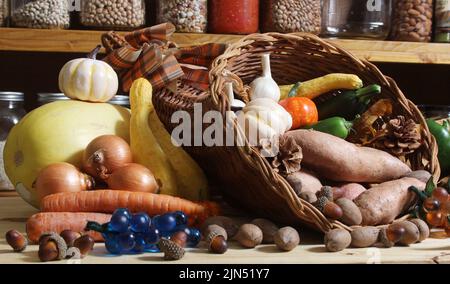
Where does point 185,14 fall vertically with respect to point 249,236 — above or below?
above

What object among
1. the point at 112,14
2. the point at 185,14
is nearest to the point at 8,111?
the point at 112,14

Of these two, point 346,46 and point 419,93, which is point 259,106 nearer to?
point 346,46

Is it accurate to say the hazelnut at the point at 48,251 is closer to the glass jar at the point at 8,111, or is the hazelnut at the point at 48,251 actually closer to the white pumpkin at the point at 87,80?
the white pumpkin at the point at 87,80

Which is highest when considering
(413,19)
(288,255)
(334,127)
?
(413,19)

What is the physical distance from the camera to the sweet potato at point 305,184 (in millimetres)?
1008

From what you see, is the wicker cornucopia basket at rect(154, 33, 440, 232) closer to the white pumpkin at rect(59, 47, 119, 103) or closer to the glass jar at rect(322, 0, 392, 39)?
the white pumpkin at rect(59, 47, 119, 103)

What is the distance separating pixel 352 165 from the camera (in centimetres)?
110

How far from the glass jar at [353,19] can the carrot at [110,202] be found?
2.81ft

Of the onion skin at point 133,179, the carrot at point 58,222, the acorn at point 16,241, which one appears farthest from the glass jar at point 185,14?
the acorn at point 16,241

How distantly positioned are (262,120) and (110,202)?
9.7 inches

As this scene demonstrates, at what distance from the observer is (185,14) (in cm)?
171

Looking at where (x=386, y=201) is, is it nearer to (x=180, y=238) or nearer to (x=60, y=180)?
(x=180, y=238)

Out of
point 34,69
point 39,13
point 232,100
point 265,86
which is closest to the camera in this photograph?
point 232,100
